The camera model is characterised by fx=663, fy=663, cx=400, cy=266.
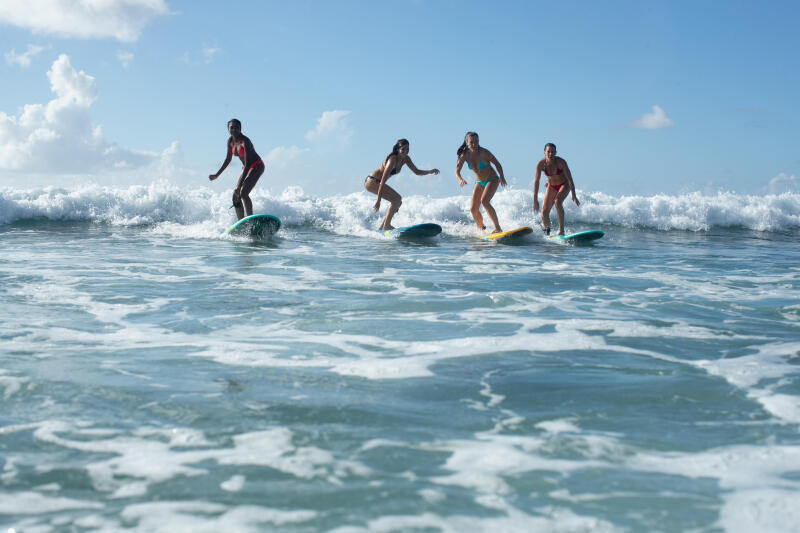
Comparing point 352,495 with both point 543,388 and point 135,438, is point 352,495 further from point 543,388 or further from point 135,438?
point 543,388

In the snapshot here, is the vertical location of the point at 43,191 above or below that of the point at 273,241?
above

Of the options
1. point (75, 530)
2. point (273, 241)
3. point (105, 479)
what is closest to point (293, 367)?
point (105, 479)

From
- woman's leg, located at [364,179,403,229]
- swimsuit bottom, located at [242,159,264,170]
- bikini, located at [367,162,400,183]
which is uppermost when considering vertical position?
swimsuit bottom, located at [242,159,264,170]

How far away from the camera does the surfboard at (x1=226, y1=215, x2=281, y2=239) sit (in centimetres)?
1214

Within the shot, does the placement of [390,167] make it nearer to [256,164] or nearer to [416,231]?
[416,231]

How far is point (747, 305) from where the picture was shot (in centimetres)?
608

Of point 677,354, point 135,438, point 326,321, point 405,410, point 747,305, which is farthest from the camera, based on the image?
point 747,305

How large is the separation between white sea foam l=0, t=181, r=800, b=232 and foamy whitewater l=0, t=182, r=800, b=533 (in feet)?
31.0

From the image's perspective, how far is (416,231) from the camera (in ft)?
43.2

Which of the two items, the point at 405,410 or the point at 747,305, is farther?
the point at 747,305

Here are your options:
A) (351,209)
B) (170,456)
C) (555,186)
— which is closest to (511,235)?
(555,186)

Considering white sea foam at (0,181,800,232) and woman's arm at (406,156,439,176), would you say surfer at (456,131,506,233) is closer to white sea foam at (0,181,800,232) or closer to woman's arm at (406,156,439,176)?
woman's arm at (406,156,439,176)

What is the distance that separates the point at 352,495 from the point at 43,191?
773 inches

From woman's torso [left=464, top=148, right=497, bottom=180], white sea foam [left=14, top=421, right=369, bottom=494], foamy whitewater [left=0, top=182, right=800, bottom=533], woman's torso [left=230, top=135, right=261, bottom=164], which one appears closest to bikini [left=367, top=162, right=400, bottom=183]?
woman's torso [left=464, top=148, right=497, bottom=180]
